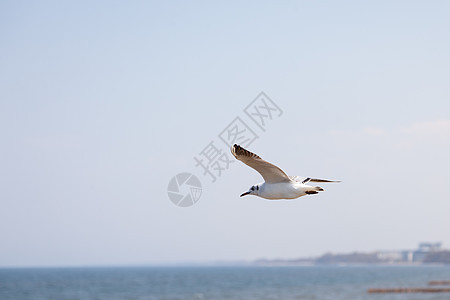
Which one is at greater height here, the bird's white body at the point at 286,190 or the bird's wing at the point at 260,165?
the bird's wing at the point at 260,165

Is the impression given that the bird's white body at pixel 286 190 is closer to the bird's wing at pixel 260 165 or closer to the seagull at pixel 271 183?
the seagull at pixel 271 183

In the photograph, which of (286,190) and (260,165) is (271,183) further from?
(260,165)

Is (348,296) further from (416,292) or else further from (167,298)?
(167,298)

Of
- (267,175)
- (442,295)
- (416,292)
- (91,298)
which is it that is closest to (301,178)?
(267,175)

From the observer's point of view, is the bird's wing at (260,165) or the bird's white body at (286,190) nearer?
the bird's wing at (260,165)

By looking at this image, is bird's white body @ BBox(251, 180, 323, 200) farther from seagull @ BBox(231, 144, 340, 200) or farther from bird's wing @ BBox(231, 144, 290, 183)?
bird's wing @ BBox(231, 144, 290, 183)

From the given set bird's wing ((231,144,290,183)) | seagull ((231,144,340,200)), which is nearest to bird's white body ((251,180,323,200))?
seagull ((231,144,340,200))

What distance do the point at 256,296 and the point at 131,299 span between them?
16.0m

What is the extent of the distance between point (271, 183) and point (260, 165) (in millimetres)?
621

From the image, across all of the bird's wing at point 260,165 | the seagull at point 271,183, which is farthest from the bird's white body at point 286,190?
the bird's wing at point 260,165

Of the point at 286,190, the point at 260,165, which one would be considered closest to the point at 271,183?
the point at 286,190

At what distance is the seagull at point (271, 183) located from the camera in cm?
1049

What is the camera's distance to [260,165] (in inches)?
421

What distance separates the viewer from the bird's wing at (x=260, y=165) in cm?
1044
